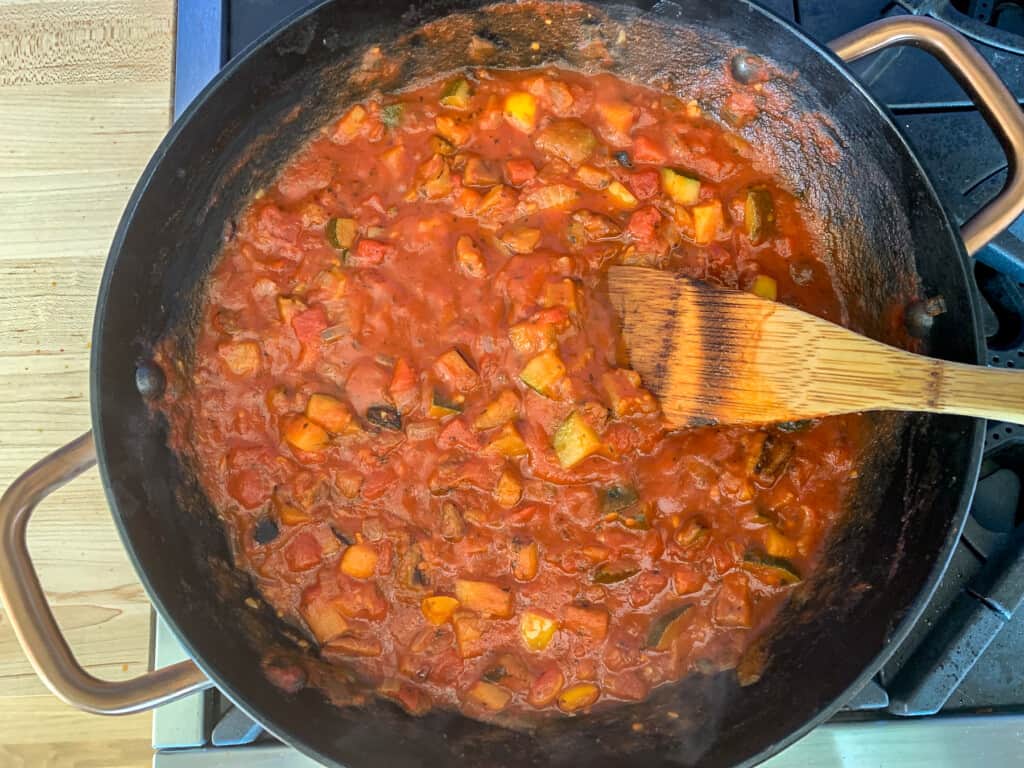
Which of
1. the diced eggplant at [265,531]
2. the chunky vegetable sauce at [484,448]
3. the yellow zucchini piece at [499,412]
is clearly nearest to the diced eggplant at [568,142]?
the chunky vegetable sauce at [484,448]

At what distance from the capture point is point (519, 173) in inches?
90.4

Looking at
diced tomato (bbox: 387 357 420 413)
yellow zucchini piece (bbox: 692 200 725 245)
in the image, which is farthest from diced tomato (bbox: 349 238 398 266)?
yellow zucchini piece (bbox: 692 200 725 245)

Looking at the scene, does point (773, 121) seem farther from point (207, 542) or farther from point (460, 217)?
point (207, 542)

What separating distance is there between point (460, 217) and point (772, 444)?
3.68 ft

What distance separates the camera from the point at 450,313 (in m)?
2.21

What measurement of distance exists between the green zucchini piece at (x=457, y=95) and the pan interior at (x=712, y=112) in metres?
0.07

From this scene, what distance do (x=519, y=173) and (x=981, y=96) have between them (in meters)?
1.18

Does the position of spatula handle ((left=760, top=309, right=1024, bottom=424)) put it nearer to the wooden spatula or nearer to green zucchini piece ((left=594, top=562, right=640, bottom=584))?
the wooden spatula

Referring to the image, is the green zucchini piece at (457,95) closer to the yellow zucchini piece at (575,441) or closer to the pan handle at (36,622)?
the yellow zucchini piece at (575,441)

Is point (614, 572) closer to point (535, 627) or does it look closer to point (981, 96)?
point (535, 627)

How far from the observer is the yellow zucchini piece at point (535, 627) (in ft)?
7.22

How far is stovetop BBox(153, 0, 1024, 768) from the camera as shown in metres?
2.10

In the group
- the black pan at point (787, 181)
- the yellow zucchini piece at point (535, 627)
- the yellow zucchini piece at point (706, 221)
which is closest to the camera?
the black pan at point (787, 181)

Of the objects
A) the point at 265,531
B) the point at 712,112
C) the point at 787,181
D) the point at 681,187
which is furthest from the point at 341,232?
the point at 787,181
